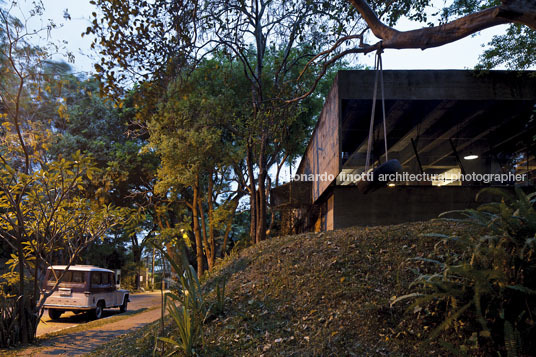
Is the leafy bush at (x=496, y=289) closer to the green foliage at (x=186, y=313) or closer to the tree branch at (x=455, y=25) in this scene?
the tree branch at (x=455, y=25)

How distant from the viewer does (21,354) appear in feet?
22.1

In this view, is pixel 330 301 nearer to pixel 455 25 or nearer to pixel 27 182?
pixel 455 25

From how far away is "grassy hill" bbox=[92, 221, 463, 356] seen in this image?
4.18 m

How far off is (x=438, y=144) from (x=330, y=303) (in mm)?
9472

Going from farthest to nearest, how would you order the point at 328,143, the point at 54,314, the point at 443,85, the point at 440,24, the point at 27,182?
the point at 54,314
the point at 328,143
the point at 443,85
the point at 27,182
the point at 440,24

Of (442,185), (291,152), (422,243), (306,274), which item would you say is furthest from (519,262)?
(291,152)

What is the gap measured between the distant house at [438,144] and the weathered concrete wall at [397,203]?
3 centimetres

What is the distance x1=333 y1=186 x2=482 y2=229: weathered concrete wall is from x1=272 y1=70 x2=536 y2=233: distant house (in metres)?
0.03

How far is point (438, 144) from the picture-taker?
1272cm

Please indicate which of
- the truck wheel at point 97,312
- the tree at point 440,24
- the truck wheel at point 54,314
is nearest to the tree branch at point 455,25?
the tree at point 440,24

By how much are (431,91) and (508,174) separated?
454 cm

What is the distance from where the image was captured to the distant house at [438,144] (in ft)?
33.8

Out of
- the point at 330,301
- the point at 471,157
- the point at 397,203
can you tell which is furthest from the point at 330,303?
the point at 471,157

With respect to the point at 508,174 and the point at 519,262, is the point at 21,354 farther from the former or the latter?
the point at 508,174
